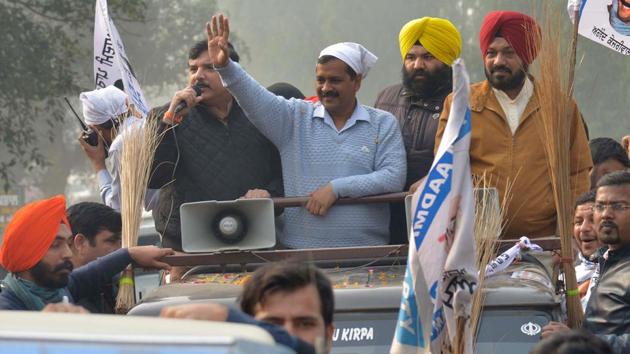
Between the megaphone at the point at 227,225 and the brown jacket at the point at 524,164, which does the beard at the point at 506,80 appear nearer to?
the brown jacket at the point at 524,164

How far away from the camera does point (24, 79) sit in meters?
25.4

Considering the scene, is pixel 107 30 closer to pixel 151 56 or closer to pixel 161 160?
pixel 161 160

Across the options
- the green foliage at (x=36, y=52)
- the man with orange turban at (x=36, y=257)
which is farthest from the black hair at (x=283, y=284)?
the green foliage at (x=36, y=52)

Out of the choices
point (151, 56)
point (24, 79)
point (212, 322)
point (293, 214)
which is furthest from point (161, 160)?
point (151, 56)

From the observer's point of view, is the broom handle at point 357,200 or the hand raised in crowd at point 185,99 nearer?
the broom handle at point 357,200

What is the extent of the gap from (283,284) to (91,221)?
132 inches

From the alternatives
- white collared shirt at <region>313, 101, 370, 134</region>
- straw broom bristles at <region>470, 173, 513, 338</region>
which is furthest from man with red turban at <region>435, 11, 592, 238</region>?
white collared shirt at <region>313, 101, 370, 134</region>

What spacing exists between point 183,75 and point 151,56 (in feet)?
6.66

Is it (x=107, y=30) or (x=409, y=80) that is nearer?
(x=409, y=80)

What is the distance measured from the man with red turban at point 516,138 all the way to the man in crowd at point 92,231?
1.55 meters

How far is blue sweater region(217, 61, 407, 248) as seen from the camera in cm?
702

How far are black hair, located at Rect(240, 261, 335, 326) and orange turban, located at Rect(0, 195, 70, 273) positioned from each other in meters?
2.00

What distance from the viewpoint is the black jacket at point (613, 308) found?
559cm

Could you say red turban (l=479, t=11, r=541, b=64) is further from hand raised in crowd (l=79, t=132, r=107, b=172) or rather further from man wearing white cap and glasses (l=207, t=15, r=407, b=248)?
hand raised in crowd (l=79, t=132, r=107, b=172)
